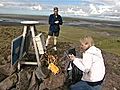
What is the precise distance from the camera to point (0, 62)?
558 inches

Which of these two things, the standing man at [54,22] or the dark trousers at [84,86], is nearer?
the dark trousers at [84,86]

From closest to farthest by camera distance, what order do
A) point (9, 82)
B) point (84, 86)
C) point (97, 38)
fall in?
point (84, 86) < point (9, 82) < point (97, 38)

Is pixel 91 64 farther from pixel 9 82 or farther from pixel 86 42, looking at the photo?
pixel 9 82

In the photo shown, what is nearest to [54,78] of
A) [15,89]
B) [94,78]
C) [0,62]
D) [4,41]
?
[15,89]

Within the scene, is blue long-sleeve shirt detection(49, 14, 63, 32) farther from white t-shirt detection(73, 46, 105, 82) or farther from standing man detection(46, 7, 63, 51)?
white t-shirt detection(73, 46, 105, 82)

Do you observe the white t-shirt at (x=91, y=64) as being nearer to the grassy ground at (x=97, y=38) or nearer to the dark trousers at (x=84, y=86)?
the dark trousers at (x=84, y=86)

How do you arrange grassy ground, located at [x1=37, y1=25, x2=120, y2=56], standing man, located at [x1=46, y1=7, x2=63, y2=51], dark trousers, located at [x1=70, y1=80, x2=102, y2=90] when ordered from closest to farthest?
dark trousers, located at [x1=70, y1=80, x2=102, y2=90], standing man, located at [x1=46, y1=7, x2=63, y2=51], grassy ground, located at [x1=37, y1=25, x2=120, y2=56]

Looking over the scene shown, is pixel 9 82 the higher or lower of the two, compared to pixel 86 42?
lower

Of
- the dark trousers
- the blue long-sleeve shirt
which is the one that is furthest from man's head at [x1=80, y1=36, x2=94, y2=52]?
the blue long-sleeve shirt

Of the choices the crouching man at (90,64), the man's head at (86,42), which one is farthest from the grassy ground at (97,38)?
the man's head at (86,42)

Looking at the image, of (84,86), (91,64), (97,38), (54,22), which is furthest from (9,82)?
(97,38)

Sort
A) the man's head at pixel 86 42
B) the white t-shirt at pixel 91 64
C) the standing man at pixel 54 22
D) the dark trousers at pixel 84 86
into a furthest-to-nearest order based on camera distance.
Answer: the standing man at pixel 54 22, the dark trousers at pixel 84 86, the man's head at pixel 86 42, the white t-shirt at pixel 91 64

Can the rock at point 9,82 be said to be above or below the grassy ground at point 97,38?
above

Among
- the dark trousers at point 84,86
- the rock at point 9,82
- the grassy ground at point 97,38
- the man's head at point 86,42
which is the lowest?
the grassy ground at point 97,38
